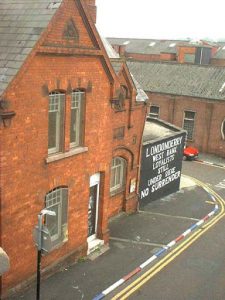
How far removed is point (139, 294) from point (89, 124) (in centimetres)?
572

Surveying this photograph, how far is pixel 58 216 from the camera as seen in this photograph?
12875 millimetres

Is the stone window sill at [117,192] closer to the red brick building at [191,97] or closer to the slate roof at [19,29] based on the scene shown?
the slate roof at [19,29]

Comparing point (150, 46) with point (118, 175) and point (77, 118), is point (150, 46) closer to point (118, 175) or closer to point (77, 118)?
point (118, 175)

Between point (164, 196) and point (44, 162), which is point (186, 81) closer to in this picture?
point (164, 196)

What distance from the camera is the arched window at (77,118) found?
12.5 meters

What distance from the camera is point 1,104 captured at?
9.57 m

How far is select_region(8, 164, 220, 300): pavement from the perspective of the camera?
1234cm

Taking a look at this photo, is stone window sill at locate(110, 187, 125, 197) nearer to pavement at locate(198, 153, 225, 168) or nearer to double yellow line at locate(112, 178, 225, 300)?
double yellow line at locate(112, 178, 225, 300)

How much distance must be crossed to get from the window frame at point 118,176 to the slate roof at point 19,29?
8.30 meters

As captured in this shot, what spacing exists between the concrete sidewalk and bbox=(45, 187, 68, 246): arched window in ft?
4.09

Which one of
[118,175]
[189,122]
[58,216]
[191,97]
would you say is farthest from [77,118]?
[189,122]

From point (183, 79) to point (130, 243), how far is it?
2091 cm

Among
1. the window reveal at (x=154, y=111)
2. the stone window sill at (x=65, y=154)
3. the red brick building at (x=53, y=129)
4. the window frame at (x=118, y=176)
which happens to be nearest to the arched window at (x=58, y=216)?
the red brick building at (x=53, y=129)

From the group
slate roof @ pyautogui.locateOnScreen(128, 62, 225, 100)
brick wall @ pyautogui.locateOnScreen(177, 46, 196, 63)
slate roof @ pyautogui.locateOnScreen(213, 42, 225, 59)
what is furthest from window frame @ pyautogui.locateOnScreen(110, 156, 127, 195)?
slate roof @ pyautogui.locateOnScreen(213, 42, 225, 59)
